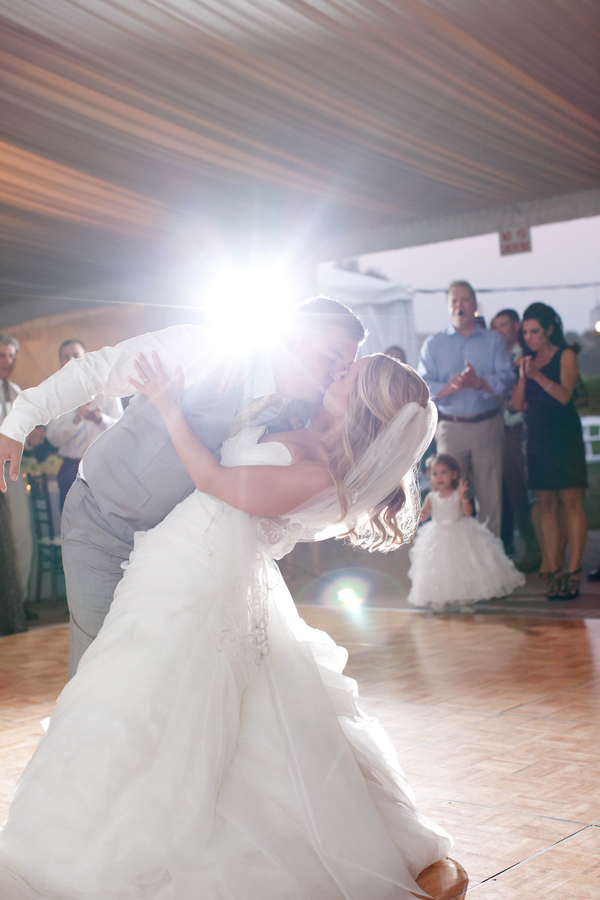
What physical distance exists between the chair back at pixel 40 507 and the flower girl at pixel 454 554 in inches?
95.1

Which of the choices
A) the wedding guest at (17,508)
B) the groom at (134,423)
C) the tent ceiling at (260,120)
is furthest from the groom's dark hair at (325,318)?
the wedding guest at (17,508)

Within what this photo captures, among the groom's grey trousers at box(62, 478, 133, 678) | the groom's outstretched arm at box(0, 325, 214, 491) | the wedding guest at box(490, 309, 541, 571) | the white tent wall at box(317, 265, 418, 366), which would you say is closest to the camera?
the groom's outstretched arm at box(0, 325, 214, 491)

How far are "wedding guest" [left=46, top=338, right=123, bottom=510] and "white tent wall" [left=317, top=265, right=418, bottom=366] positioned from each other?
246 centimetres

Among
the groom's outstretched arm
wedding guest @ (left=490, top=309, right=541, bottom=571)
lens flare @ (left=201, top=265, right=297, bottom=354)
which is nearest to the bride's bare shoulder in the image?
the groom's outstretched arm

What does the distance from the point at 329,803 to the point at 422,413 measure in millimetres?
840

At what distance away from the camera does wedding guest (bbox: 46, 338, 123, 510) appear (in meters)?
5.09

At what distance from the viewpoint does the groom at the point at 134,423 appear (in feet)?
5.80

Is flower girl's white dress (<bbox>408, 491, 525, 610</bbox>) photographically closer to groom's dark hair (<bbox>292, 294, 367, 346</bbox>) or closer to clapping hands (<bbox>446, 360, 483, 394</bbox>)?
clapping hands (<bbox>446, 360, 483, 394</bbox>)

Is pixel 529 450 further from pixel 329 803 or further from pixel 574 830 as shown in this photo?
→ pixel 329 803

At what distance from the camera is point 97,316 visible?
5.53 m

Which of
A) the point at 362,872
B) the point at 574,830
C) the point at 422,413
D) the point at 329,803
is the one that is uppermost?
the point at 422,413

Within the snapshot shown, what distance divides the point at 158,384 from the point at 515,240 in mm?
4917

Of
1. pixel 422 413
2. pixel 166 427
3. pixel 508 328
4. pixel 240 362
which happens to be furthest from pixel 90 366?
pixel 508 328

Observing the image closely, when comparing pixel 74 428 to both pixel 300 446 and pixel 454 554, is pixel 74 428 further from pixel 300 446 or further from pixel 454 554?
pixel 300 446
